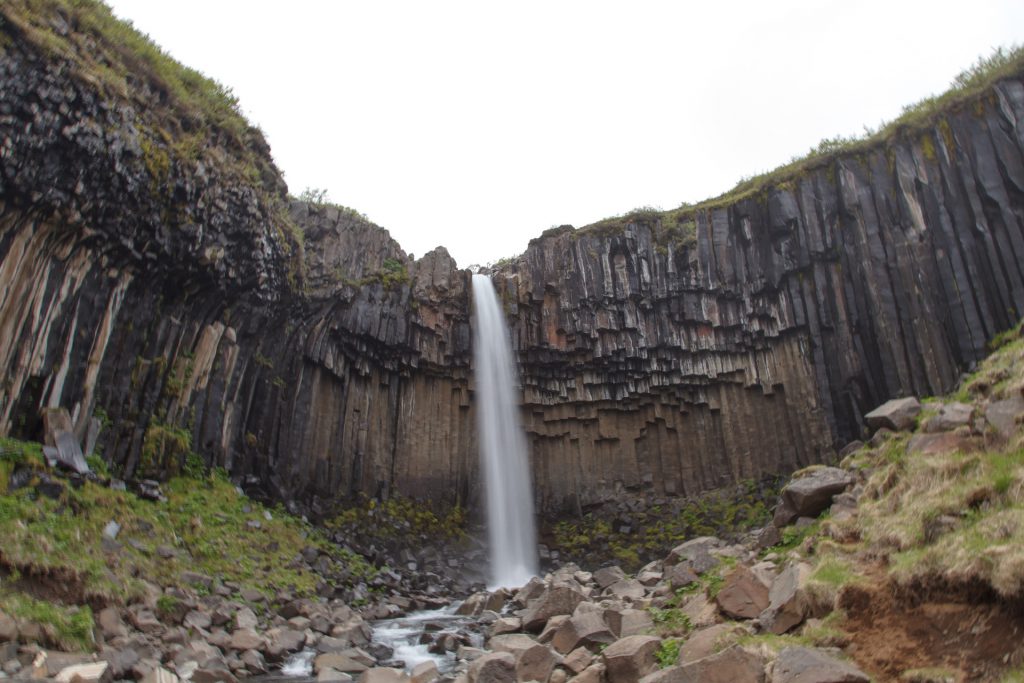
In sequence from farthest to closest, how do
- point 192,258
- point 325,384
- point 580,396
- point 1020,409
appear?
point 580,396
point 325,384
point 192,258
point 1020,409

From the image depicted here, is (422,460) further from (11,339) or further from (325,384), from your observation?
(11,339)

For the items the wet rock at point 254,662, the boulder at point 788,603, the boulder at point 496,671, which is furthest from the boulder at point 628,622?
the wet rock at point 254,662

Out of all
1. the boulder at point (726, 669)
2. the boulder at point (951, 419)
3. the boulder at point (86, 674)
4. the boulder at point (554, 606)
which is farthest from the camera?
the boulder at point (554, 606)

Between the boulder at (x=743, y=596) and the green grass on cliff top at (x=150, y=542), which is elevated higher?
the green grass on cliff top at (x=150, y=542)

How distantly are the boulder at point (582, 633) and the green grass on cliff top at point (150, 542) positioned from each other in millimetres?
6808

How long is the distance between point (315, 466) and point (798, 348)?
55.2 feet

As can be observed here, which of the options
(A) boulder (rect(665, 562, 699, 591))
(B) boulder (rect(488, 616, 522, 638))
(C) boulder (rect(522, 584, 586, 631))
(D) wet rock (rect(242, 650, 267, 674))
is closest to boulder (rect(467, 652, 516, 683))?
(C) boulder (rect(522, 584, 586, 631))

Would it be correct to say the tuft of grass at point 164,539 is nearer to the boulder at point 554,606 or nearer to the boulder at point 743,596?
the boulder at point 554,606

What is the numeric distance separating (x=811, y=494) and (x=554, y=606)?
4.50 m

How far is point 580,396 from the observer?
26.1 m

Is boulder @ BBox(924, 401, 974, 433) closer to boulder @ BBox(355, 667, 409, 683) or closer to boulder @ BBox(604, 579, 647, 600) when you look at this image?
boulder @ BBox(604, 579, 647, 600)

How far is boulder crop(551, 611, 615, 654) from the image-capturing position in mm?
8750

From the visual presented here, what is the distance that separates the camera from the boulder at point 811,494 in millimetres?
10461

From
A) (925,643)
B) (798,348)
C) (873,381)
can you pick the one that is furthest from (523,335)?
(925,643)
